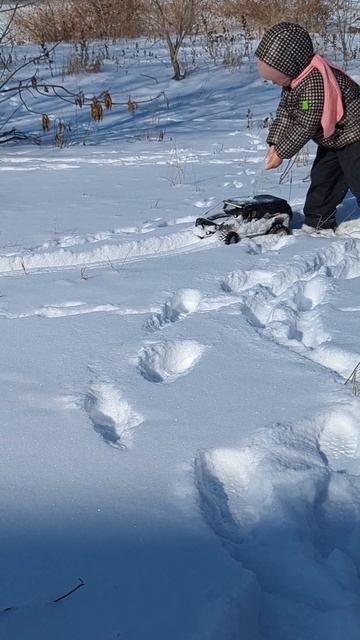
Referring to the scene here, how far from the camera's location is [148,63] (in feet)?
41.5

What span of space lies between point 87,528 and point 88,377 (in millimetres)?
902

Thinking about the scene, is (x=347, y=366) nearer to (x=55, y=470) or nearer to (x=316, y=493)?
(x=316, y=493)

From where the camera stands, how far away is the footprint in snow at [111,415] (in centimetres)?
237

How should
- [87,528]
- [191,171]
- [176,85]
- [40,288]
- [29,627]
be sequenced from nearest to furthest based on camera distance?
[29,627] → [87,528] → [40,288] → [191,171] → [176,85]

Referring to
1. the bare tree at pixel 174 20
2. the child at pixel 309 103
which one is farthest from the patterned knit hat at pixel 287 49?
the bare tree at pixel 174 20

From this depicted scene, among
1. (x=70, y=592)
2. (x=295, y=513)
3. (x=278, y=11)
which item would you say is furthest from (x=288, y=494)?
(x=278, y=11)

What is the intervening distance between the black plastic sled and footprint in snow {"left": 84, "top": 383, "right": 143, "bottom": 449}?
6.36ft

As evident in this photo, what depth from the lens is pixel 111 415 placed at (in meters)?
2.53

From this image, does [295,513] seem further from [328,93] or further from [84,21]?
[84,21]

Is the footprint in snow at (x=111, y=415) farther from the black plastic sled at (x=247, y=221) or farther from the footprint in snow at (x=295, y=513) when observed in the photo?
the black plastic sled at (x=247, y=221)

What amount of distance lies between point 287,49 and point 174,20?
31.3 ft

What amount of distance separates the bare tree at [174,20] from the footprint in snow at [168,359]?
9.12 meters

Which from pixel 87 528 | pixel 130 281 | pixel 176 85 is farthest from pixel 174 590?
pixel 176 85

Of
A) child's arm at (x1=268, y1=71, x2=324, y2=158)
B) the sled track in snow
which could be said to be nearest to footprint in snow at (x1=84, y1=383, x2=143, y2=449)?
the sled track in snow
